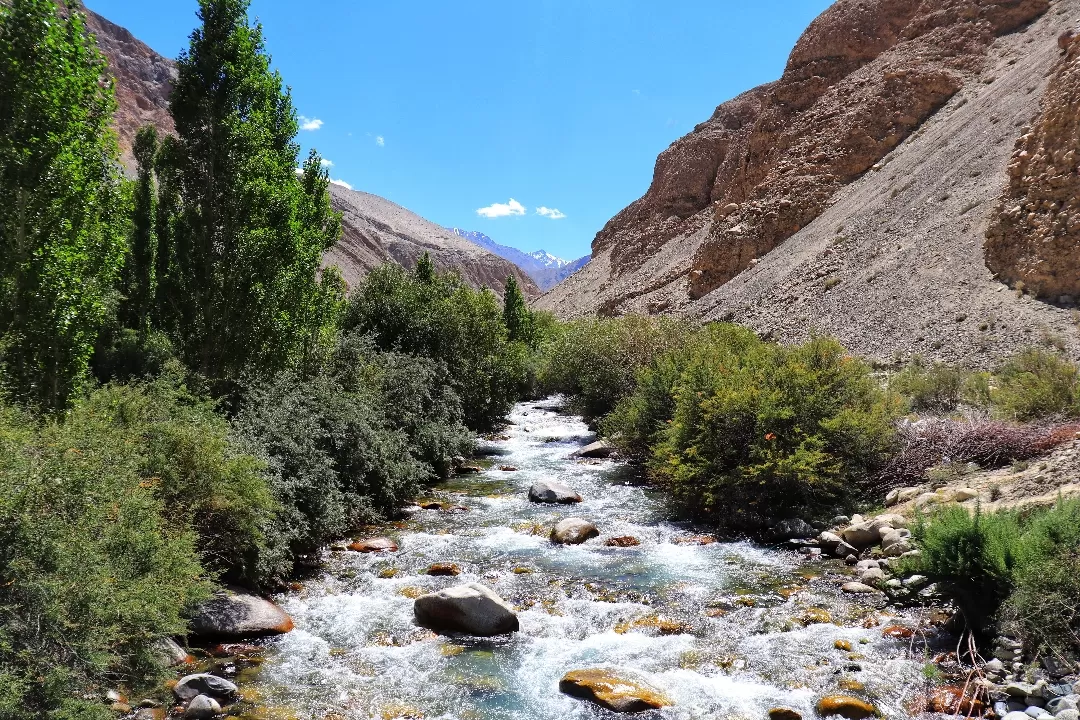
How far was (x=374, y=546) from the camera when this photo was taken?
1235cm

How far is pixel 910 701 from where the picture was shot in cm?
693

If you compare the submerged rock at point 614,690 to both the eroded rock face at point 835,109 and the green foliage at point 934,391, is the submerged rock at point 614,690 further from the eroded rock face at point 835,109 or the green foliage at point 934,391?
the eroded rock face at point 835,109

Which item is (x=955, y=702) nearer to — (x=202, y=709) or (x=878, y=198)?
(x=202, y=709)

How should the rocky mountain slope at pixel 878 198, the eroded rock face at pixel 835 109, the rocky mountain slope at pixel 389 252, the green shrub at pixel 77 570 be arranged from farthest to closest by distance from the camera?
the rocky mountain slope at pixel 389 252 → the eroded rock face at pixel 835 109 → the rocky mountain slope at pixel 878 198 → the green shrub at pixel 77 570

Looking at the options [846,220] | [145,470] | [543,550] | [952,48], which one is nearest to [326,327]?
[543,550]

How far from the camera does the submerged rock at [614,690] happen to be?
7.13 meters

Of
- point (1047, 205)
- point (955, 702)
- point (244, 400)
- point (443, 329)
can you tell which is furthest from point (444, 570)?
point (1047, 205)

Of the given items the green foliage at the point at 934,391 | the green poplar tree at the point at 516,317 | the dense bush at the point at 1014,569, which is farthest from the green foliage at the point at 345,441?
the green poplar tree at the point at 516,317

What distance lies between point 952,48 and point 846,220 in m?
22.4

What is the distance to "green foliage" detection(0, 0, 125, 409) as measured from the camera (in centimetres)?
870

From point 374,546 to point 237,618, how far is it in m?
3.94

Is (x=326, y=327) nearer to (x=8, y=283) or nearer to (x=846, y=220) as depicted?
(x=8, y=283)

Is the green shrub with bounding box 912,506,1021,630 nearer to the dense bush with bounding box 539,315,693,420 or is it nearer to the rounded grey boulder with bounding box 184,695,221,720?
the rounded grey boulder with bounding box 184,695,221,720

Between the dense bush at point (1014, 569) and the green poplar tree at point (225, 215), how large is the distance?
13265 mm
